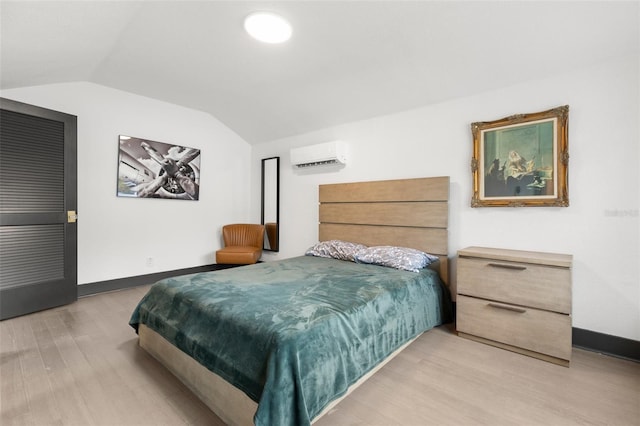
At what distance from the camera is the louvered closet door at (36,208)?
2744 millimetres

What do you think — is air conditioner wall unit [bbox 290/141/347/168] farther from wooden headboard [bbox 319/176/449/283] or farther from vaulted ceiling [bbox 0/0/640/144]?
vaulted ceiling [bbox 0/0/640/144]

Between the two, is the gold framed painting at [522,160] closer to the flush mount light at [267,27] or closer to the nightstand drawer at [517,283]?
the nightstand drawer at [517,283]

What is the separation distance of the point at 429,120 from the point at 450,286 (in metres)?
1.80

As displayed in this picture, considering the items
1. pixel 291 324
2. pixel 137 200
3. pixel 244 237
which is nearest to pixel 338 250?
pixel 291 324

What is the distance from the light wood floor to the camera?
1498mm

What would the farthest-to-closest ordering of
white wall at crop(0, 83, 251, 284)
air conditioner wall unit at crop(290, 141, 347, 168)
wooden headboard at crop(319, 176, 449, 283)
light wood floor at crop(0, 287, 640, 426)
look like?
air conditioner wall unit at crop(290, 141, 347, 168)
white wall at crop(0, 83, 251, 284)
wooden headboard at crop(319, 176, 449, 283)
light wood floor at crop(0, 287, 640, 426)

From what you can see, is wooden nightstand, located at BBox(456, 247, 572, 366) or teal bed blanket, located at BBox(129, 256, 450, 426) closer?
teal bed blanket, located at BBox(129, 256, 450, 426)

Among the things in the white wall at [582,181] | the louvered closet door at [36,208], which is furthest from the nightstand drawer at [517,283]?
the louvered closet door at [36,208]

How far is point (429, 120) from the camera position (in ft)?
10.1

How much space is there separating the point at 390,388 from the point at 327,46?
276 centimetres

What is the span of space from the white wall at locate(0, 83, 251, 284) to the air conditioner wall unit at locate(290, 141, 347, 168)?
57.3 inches

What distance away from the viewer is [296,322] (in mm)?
1436

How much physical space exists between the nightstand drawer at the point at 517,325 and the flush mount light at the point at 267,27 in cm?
275

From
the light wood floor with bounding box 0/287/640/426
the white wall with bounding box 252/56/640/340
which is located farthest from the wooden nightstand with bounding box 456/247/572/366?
the white wall with bounding box 252/56/640/340
